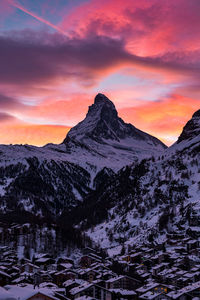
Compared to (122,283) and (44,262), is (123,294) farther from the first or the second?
(44,262)

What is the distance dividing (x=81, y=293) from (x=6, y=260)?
55.3 m

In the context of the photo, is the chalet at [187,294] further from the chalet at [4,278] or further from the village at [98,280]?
the chalet at [4,278]

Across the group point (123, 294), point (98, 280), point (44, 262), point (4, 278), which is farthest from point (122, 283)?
point (44, 262)

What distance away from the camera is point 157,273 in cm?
17738

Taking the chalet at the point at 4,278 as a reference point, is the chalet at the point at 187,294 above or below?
below

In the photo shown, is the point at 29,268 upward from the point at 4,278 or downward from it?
downward

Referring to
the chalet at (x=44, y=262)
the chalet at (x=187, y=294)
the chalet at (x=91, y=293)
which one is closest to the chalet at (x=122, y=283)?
the chalet at (x=91, y=293)

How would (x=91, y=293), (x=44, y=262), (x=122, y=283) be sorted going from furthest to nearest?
(x=44, y=262) < (x=122, y=283) < (x=91, y=293)

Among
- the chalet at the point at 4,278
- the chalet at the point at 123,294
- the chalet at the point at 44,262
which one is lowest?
the chalet at the point at 123,294

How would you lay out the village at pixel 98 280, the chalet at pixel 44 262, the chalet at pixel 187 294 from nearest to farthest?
the chalet at pixel 187 294, the village at pixel 98 280, the chalet at pixel 44 262

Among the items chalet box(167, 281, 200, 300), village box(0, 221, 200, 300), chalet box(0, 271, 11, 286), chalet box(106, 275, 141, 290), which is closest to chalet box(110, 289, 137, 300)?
village box(0, 221, 200, 300)

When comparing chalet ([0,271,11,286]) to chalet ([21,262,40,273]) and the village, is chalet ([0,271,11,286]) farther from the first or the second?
chalet ([21,262,40,273])

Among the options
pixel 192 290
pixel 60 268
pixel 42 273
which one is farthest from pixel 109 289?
pixel 60 268

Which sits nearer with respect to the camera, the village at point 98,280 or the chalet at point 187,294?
the chalet at point 187,294
